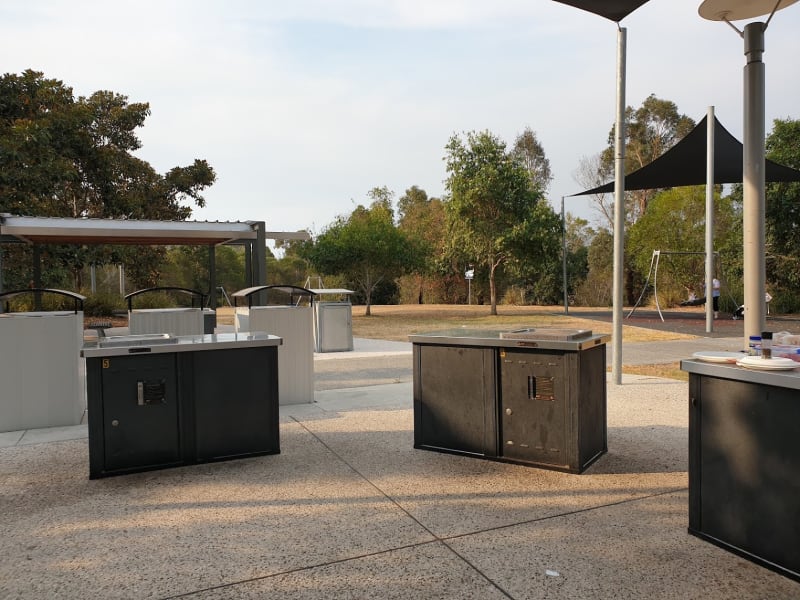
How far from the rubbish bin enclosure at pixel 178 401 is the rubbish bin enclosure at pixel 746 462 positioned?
316cm

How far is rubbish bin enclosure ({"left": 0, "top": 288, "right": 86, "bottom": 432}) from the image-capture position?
5.89 metres

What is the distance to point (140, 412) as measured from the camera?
4598 mm

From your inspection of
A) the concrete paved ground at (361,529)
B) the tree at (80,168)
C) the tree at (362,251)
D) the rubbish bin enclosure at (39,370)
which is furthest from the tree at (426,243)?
the concrete paved ground at (361,529)

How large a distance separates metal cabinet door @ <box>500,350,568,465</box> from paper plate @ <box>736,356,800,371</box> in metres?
1.45

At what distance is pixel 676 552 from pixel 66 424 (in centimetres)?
568

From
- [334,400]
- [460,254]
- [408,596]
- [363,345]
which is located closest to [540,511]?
[408,596]

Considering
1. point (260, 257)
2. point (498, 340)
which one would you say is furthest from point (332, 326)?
point (498, 340)

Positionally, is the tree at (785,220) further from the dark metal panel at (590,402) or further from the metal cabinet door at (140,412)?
the metal cabinet door at (140,412)

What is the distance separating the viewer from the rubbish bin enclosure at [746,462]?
289 cm

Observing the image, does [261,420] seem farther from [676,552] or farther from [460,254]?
[460,254]

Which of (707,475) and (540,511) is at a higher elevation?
(707,475)

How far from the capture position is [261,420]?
502 cm

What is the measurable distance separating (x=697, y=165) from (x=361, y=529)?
54.2 ft

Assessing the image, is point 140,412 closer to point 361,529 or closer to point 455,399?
point 361,529
